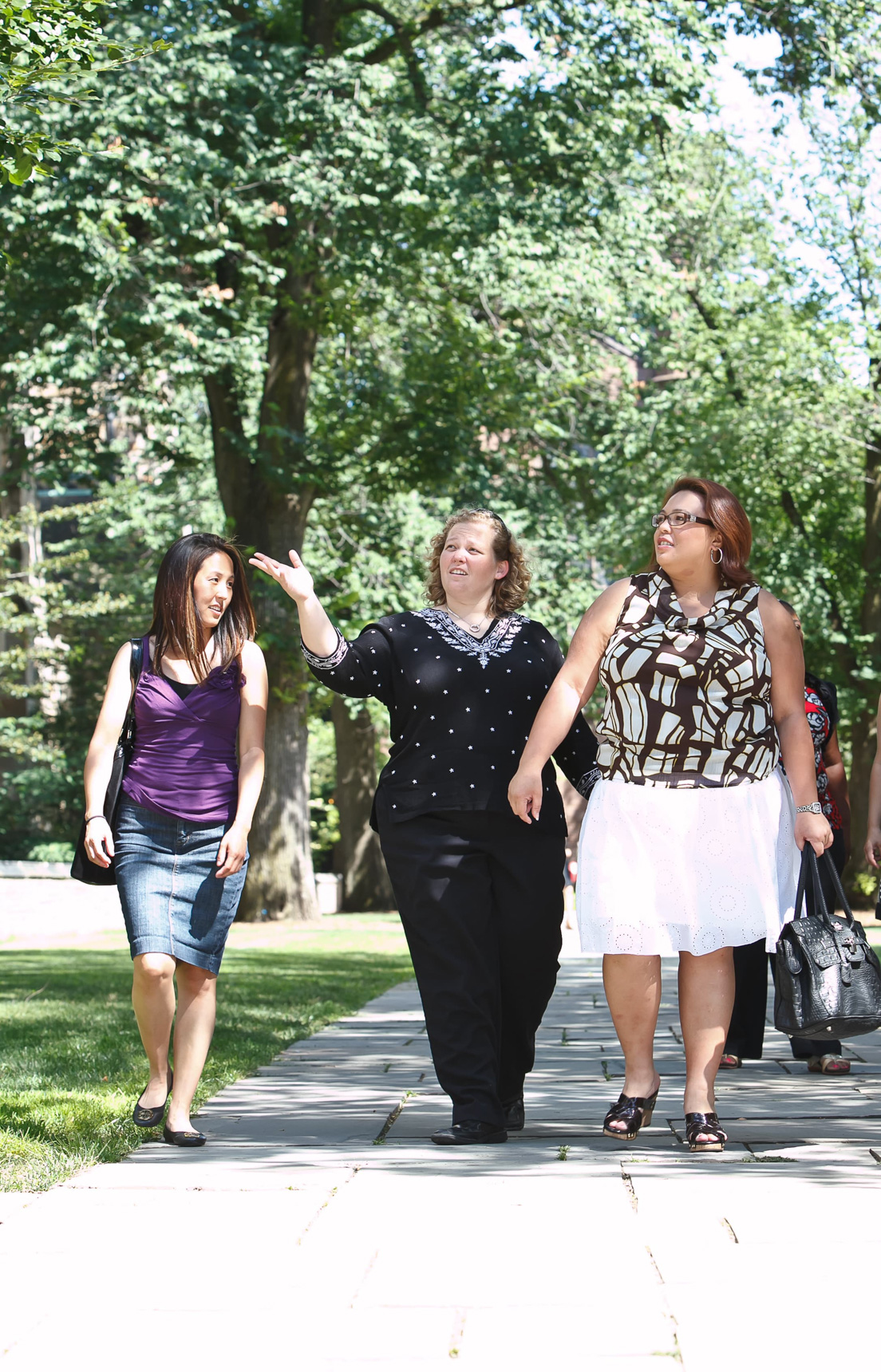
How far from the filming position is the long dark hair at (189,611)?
209 inches

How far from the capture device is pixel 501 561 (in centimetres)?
539

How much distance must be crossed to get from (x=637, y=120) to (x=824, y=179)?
350 inches

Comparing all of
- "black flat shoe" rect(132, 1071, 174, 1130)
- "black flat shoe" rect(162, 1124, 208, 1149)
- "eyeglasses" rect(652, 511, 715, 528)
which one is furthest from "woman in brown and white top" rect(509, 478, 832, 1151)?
"black flat shoe" rect(132, 1071, 174, 1130)

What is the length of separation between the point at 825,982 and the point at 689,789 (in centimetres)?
68

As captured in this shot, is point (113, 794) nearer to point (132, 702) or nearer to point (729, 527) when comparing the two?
point (132, 702)

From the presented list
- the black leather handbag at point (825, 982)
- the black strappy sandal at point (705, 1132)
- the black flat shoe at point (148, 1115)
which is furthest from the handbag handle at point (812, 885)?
the black flat shoe at point (148, 1115)

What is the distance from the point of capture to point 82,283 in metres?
15.2

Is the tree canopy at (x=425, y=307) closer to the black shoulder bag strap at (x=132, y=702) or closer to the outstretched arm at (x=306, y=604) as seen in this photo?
the black shoulder bag strap at (x=132, y=702)

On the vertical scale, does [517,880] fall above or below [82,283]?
below

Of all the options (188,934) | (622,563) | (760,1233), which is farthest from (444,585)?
(622,563)

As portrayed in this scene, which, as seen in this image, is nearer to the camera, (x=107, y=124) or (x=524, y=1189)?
(x=524, y=1189)

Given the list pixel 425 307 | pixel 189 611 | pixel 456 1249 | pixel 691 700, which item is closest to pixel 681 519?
pixel 691 700

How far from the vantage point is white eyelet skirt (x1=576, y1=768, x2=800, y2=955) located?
4.80m

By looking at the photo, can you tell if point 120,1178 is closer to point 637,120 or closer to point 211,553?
point 211,553
